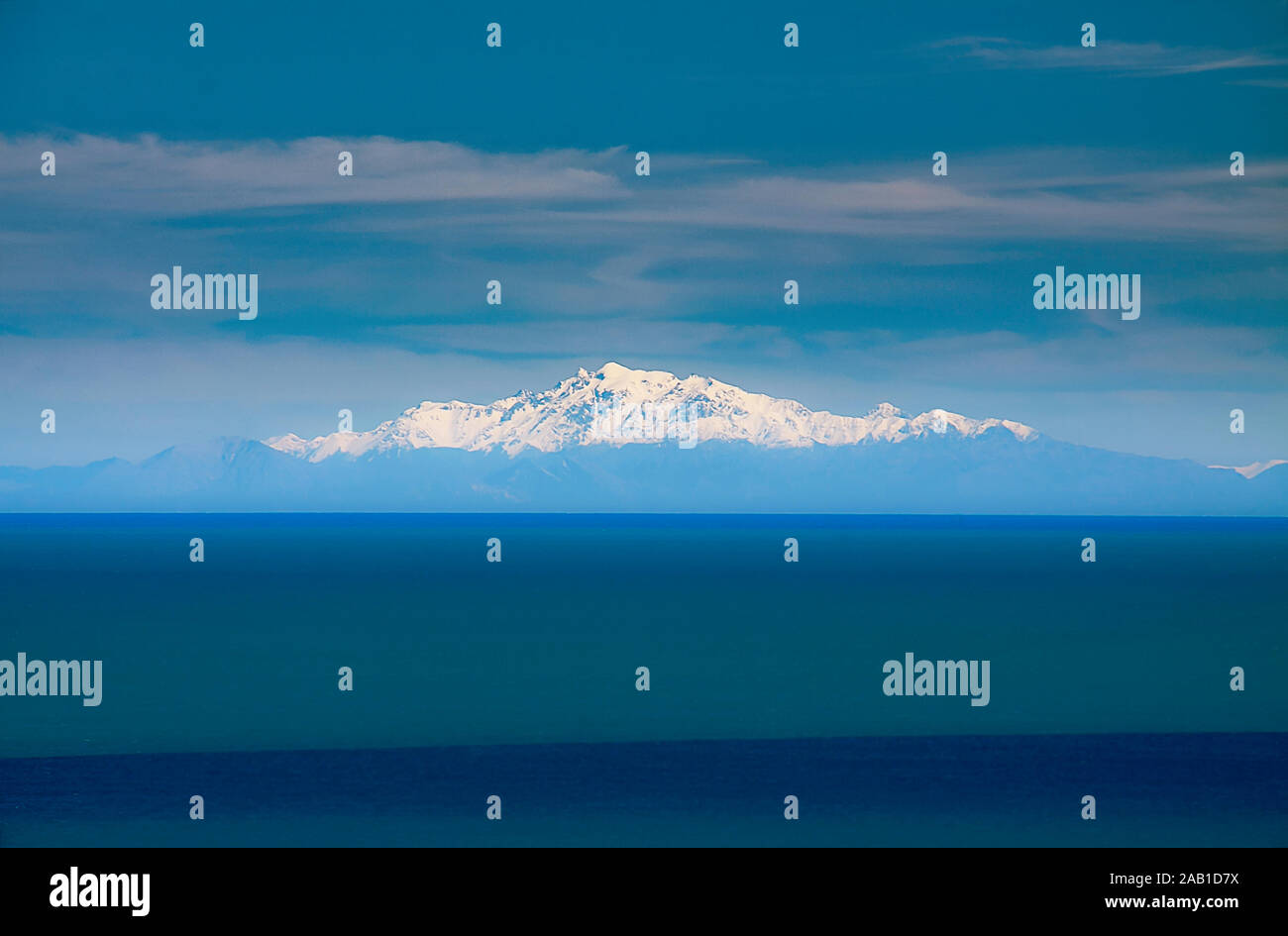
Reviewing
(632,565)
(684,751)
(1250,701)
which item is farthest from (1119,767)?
(632,565)

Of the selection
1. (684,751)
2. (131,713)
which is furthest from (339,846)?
(131,713)

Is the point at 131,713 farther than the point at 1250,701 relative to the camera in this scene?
No

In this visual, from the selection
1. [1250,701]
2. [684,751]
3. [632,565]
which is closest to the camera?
[684,751]

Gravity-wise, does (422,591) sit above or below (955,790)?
above

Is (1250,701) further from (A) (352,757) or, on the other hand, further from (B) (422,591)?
(B) (422,591)
